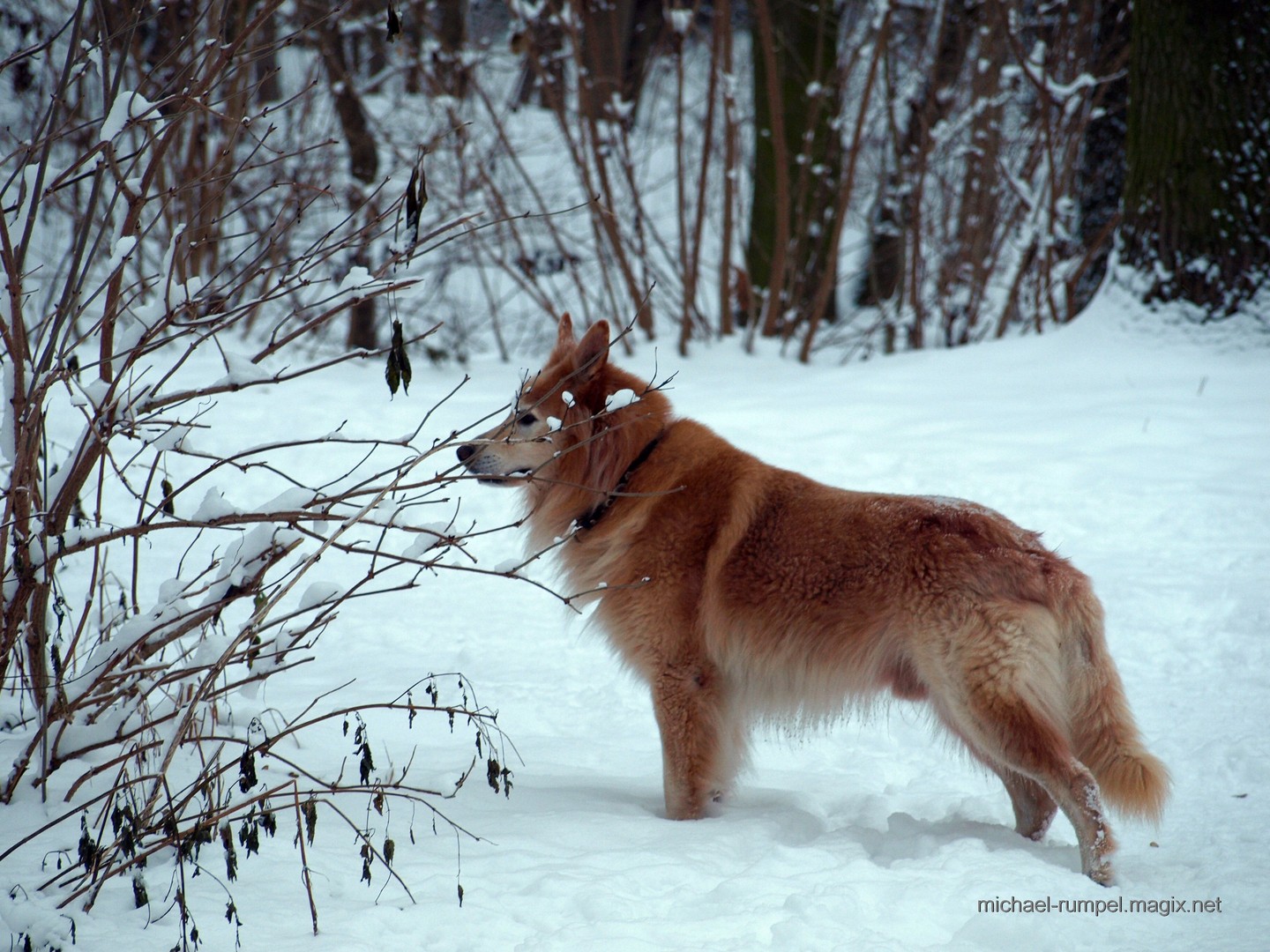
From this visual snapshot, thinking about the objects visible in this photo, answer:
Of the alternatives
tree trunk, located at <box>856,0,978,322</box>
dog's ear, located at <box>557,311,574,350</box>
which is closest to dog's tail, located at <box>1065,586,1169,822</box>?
dog's ear, located at <box>557,311,574,350</box>

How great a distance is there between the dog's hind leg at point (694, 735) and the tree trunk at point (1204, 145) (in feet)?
19.9

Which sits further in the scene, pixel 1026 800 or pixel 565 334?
pixel 565 334

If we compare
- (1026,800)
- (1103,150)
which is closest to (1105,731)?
(1026,800)

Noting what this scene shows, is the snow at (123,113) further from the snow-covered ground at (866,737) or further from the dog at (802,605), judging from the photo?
the snow-covered ground at (866,737)

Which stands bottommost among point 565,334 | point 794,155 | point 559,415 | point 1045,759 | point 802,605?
point 1045,759

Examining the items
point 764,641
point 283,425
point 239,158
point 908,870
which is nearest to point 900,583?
point 764,641

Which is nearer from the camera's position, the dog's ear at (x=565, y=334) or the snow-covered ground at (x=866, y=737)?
the snow-covered ground at (x=866, y=737)

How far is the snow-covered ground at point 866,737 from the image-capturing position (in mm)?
2623

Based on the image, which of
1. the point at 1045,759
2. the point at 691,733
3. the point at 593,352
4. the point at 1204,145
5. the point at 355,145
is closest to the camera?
the point at 1045,759

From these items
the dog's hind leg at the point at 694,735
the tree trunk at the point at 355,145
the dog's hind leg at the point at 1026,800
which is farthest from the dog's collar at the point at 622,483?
the tree trunk at the point at 355,145

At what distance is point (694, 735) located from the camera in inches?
147

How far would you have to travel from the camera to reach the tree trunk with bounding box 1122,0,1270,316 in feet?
24.2

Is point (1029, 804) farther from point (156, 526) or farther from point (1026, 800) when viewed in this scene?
point (156, 526)

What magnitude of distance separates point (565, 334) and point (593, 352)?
43 cm
